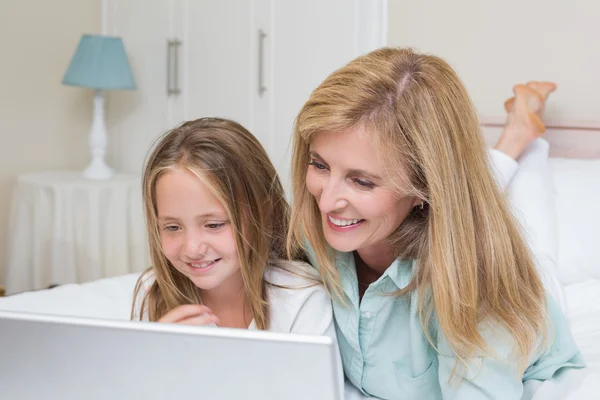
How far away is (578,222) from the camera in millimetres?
1877

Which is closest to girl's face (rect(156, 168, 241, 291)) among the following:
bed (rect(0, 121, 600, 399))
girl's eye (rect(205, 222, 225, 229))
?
girl's eye (rect(205, 222, 225, 229))

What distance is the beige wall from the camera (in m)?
3.31

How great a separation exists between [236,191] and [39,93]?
8.25ft

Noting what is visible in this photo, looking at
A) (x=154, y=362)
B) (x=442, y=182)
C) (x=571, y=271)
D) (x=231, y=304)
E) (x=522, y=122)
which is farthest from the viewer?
(x=522, y=122)

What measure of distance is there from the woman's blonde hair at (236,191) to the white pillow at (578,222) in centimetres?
87

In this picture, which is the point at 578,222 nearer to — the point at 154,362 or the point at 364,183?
the point at 364,183

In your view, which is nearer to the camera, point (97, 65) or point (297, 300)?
point (297, 300)

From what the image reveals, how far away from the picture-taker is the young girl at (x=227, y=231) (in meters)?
1.20

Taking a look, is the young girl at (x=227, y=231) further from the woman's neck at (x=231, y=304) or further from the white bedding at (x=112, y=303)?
the white bedding at (x=112, y=303)

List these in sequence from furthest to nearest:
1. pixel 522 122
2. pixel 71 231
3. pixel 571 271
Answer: pixel 71 231 → pixel 522 122 → pixel 571 271

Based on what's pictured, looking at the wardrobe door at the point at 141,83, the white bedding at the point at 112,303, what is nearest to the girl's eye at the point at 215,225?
the white bedding at the point at 112,303

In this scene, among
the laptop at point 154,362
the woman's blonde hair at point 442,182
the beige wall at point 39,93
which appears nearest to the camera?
the laptop at point 154,362

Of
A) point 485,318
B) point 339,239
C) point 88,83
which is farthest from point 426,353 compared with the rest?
point 88,83

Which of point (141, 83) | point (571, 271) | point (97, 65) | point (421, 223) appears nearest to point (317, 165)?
point (421, 223)
